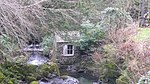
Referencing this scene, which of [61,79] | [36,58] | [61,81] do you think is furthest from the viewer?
[36,58]

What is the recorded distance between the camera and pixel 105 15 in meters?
19.3

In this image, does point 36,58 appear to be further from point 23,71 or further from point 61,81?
point 23,71

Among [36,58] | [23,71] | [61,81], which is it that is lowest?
[61,81]

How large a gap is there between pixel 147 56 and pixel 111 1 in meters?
8.72

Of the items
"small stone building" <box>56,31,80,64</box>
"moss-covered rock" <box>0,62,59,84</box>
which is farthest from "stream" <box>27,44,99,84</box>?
"small stone building" <box>56,31,80,64</box>

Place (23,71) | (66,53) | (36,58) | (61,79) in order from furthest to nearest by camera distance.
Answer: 1. (66,53)
2. (36,58)
3. (61,79)
4. (23,71)

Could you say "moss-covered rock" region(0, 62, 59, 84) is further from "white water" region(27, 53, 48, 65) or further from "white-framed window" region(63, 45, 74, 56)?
"white-framed window" region(63, 45, 74, 56)

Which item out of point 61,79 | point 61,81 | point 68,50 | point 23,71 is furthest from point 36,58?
point 23,71

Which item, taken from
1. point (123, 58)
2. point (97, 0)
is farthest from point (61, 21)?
point (97, 0)

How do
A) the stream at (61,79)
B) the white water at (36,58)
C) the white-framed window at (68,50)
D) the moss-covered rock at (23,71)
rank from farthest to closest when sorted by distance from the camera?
the white-framed window at (68,50) → the white water at (36,58) → the stream at (61,79) → the moss-covered rock at (23,71)

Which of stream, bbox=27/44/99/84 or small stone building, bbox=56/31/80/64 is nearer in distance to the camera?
stream, bbox=27/44/99/84

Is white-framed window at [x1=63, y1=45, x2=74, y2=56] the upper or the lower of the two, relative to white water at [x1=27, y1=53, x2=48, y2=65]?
upper

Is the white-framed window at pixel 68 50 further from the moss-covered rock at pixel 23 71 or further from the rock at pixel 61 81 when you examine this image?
the rock at pixel 61 81

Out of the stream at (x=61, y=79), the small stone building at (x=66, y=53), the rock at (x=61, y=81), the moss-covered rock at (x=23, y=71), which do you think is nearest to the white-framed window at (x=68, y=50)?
the small stone building at (x=66, y=53)
